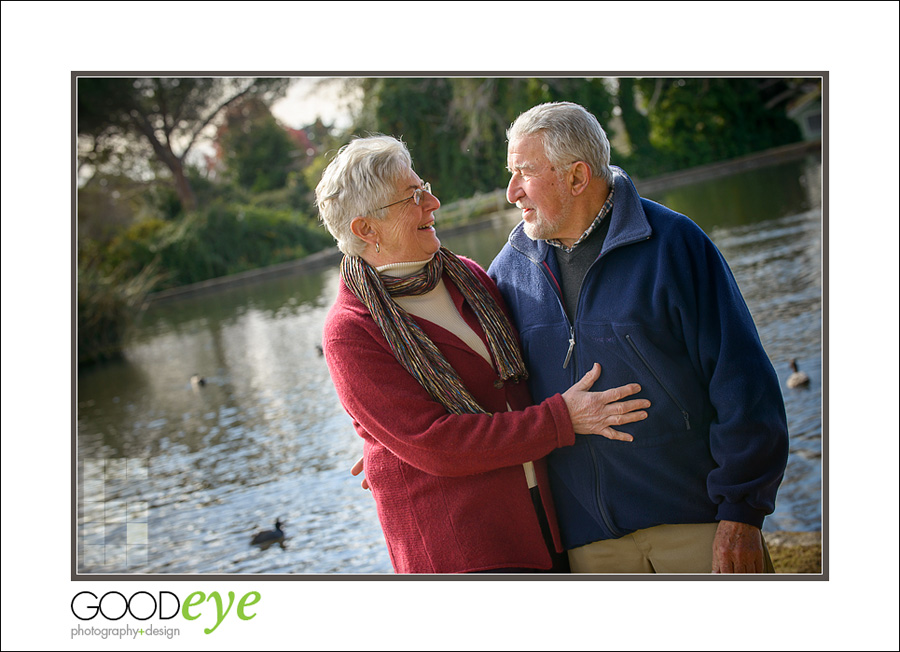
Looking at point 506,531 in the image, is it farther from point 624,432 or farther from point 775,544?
point 775,544

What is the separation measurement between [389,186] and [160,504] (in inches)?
188

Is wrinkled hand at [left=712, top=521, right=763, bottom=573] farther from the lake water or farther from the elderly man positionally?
the lake water

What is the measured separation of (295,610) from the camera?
2.14m

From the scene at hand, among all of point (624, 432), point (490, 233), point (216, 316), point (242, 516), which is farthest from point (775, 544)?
point (216, 316)

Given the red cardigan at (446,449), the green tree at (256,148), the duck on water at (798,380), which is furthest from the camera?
the green tree at (256,148)

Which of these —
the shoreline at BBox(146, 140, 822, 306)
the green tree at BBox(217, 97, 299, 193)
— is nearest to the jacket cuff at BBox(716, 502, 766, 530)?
the shoreline at BBox(146, 140, 822, 306)

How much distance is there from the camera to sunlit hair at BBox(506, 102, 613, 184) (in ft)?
5.66

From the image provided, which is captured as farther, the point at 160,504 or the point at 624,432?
the point at 160,504

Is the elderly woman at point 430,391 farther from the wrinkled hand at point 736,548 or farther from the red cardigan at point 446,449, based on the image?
the wrinkled hand at point 736,548

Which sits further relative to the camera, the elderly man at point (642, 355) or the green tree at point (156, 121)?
the green tree at point (156, 121)

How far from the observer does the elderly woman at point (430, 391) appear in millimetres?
1618

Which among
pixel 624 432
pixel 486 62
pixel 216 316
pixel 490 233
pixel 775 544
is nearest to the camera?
pixel 624 432

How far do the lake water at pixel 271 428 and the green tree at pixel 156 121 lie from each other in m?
5.36

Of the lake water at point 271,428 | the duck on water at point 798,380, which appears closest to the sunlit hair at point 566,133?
the lake water at point 271,428
